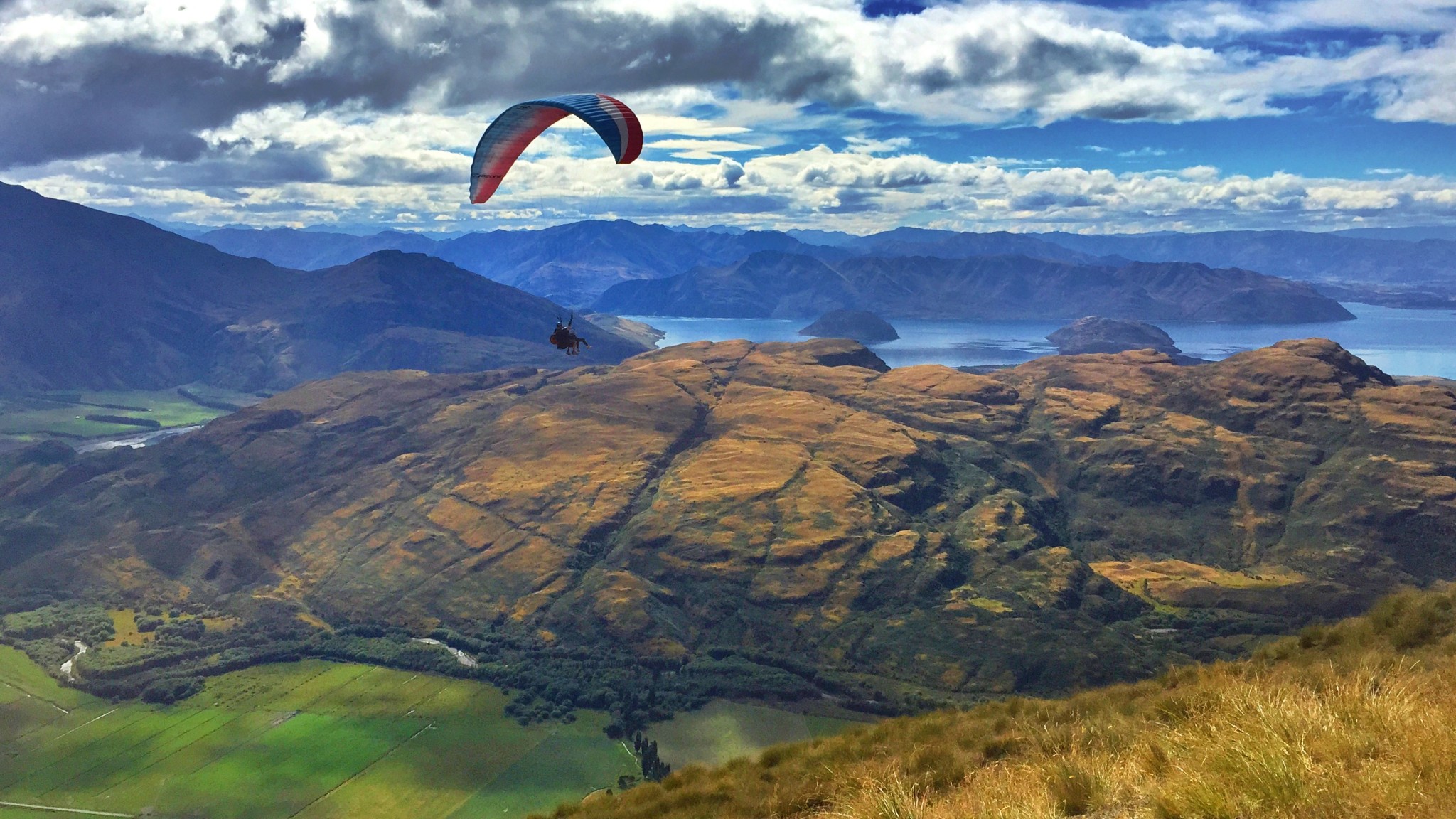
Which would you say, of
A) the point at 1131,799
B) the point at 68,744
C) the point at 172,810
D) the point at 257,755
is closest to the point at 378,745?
the point at 257,755

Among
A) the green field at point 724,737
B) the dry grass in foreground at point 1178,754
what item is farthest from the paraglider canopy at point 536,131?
the green field at point 724,737

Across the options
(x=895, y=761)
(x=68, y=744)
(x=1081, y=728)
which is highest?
(x=1081, y=728)

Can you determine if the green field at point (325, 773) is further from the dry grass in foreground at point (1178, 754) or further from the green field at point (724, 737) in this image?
the dry grass in foreground at point (1178, 754)

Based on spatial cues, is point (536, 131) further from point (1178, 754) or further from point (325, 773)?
point (325, 773)

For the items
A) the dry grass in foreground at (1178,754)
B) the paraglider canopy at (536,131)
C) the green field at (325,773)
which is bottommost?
the green field at (325,773)

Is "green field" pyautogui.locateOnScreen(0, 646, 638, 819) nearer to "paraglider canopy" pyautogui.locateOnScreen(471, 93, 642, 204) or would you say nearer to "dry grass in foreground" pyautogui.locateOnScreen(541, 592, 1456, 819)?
"paraglider canopy" pyautogui.locateOnScreen(471, 93, 642, 204)

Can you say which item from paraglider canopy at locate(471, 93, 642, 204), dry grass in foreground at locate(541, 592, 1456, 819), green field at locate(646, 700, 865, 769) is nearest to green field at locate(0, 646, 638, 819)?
green field at locate(646, 700, 865, 769)

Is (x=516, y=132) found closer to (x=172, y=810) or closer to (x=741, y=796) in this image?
(x=741, y=796)
